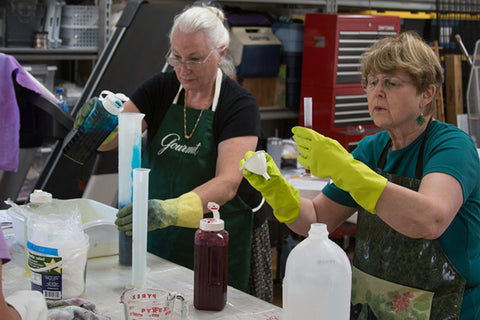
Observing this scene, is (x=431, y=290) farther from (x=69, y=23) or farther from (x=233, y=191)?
(x=69, y=23)

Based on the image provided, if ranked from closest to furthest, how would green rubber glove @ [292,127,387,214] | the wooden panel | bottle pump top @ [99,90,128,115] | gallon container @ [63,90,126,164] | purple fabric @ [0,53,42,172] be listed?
green rubber glove @ [292,127,387,214]
bottle pump top @ [99,90,128,115]
gallon container @ [63,90,126,164]
purple fabric @ [0,53,42,172]
the wooden panel

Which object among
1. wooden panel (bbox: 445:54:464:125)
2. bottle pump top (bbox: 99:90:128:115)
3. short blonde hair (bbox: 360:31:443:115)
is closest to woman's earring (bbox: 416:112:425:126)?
short blonde hair (bbox: 360:31:443:115)

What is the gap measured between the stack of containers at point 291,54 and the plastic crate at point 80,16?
136 centimetres

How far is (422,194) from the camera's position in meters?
1.43

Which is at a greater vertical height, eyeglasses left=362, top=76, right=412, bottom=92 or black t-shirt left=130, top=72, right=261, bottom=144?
eyeglasses left=362, top=76, right=412, bottom=92

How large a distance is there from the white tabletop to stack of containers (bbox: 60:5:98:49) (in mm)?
2384

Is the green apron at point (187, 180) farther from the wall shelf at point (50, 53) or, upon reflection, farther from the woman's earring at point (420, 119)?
the wall shelf at point (50, 53)

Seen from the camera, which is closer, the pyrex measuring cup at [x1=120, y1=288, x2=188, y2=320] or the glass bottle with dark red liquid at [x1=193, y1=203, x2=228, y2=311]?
the pyrex measuring cup at [x1=120, y1=288, x2=188, y2=320]

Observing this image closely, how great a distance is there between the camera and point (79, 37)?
13.3 feet

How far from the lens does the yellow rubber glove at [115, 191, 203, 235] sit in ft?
5.41

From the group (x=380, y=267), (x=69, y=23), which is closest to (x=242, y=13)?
(x=69, y=23)

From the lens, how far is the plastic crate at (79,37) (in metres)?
4.01

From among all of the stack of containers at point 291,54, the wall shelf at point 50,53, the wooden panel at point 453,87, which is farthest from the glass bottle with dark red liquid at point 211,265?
the wooden panel at point 453,87

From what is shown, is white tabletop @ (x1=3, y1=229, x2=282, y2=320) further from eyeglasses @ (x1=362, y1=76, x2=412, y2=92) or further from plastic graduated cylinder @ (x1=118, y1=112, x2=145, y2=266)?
eyeglasses @ (x1=362, y1=76, x2=412, y2=92)
